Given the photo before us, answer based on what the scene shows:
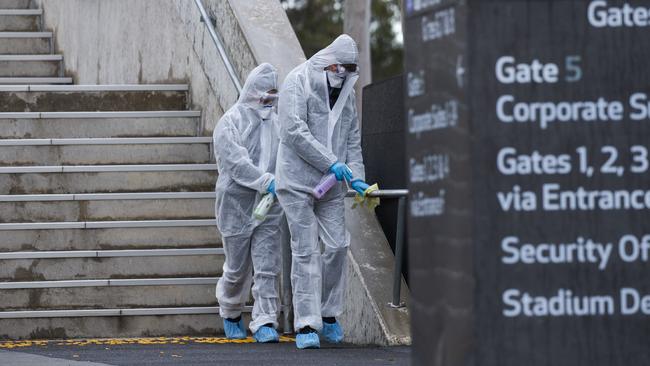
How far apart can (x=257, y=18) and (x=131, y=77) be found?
94.0 inches

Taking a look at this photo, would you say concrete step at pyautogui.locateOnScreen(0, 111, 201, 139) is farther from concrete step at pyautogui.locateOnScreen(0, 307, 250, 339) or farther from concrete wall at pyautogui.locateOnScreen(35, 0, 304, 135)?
concrete step at pyautogui.locateOnScreen(0, 307, 250, 339)

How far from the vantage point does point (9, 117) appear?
12.1m

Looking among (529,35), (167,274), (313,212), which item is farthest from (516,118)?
(167,274)

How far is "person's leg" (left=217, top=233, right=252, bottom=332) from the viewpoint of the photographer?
32.9ft

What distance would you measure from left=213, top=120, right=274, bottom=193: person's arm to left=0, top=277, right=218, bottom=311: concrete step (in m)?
1.05

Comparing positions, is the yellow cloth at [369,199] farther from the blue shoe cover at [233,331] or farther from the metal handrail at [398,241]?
the blue shoe cover at [233,331]

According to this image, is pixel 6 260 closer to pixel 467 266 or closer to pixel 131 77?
pixel 131 77

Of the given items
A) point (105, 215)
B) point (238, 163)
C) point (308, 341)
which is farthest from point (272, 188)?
point (105, 215)

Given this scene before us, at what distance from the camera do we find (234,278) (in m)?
10.1

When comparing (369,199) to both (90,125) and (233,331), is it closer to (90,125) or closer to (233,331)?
(233,331)

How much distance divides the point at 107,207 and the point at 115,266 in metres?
0.67

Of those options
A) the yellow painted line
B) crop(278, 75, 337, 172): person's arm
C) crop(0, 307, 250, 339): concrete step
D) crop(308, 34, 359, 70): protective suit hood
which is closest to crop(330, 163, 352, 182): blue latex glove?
crop(278, 75, 337, 172): person's arm

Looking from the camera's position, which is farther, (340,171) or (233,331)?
(233,331)

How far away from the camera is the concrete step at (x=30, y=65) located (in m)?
14.5
